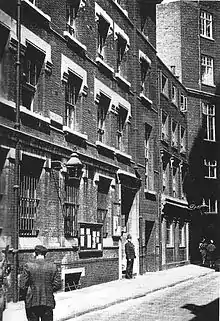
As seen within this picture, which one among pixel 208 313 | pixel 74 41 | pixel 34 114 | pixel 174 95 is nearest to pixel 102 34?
pixel 74 41

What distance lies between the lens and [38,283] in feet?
25.2

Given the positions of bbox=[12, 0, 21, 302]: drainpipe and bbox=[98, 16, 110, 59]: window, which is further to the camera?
bbox=[98, 16, 110, 59]: window

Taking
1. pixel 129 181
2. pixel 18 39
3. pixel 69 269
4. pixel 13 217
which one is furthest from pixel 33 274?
pixel 129 181

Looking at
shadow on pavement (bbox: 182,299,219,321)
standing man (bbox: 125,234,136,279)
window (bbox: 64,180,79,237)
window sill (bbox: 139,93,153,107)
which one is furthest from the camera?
window sill (bbox: 139,93,153,107)

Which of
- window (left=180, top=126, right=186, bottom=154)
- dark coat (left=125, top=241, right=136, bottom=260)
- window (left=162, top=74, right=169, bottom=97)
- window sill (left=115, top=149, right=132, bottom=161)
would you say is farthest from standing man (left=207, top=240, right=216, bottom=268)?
window (left=180, top=126, right=186, bottom=154)

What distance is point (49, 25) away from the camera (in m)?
14.1

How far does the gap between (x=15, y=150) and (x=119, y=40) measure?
949 centimetres

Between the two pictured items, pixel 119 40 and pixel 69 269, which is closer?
pixel 69 269

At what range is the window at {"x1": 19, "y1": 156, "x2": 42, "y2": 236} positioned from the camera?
12.3 m

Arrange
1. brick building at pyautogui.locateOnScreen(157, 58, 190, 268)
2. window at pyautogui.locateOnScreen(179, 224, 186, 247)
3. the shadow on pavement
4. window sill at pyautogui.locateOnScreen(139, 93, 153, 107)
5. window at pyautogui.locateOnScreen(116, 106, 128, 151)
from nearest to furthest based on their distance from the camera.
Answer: the shadow on pavement, window at pyautogui.locateOnScreen(116, 106, 128, 151), window sill at pyautogui.locateOnScreen(139, 93, 153, 107), brick building at pyautogui.locateOnScreen(157, 58, 190, 268), window at pyautogui.locateOnScreen(179, 224, 186, 247)

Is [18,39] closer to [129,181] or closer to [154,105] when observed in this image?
[129,181]

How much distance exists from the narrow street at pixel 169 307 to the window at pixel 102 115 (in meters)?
4.88

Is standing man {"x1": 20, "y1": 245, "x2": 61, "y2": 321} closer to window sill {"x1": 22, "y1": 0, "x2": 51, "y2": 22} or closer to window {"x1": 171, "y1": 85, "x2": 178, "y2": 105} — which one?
window sill {"x1": 22, "y1": 0, "x2": 51, "y2": 22}

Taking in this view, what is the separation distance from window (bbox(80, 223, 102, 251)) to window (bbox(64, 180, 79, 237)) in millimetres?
420
